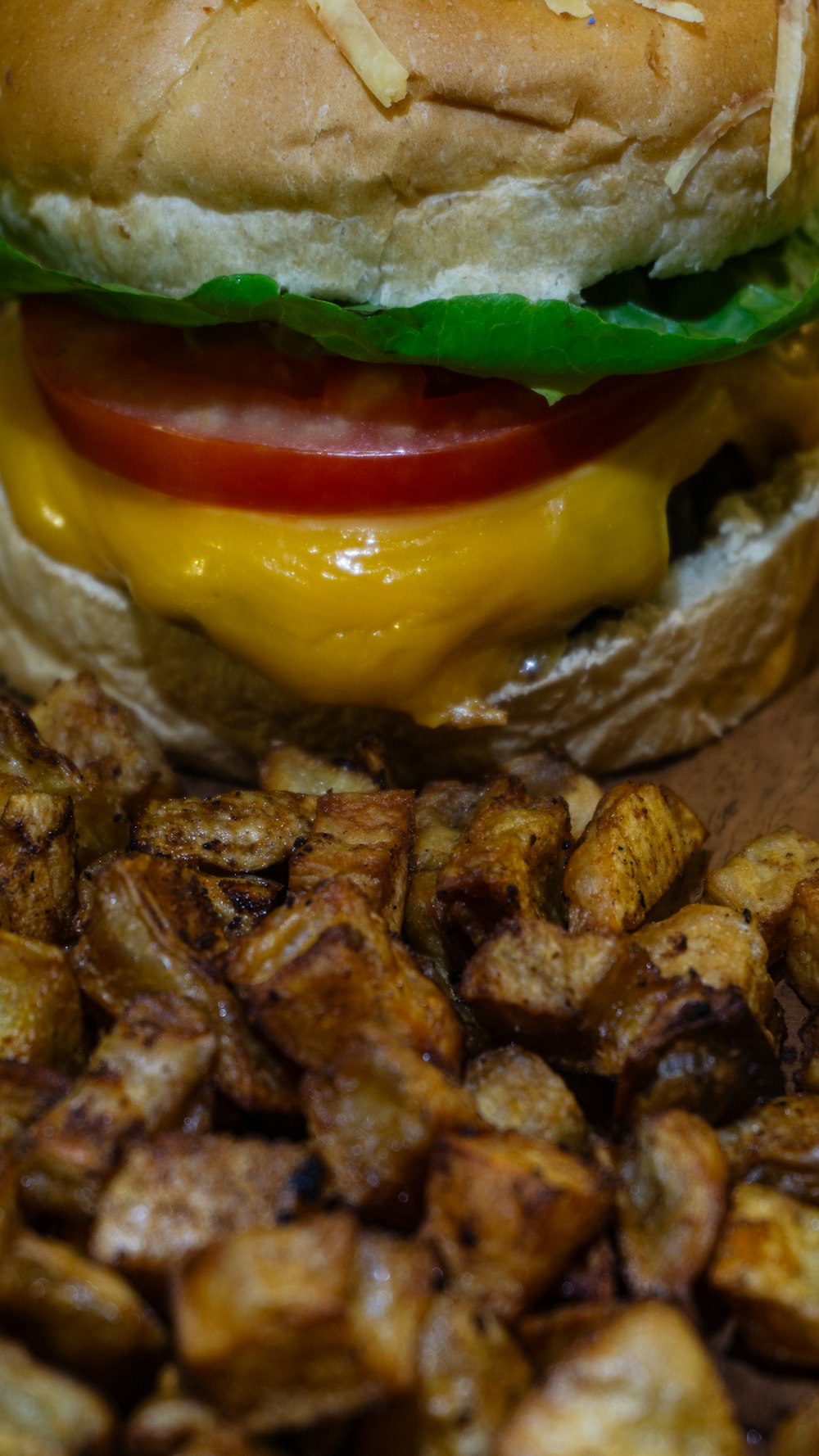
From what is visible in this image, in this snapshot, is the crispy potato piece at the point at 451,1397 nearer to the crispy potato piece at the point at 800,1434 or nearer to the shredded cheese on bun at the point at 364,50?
the crispy potato piece at the point at 800,1434

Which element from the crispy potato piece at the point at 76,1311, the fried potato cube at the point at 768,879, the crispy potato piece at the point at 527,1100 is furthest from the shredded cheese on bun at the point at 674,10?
the crispy potato piece at the point at 76,1311

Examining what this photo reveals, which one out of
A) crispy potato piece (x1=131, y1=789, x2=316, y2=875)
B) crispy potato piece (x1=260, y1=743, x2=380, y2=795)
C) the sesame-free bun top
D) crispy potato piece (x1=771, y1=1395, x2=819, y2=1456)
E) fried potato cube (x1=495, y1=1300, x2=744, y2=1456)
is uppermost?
the sesame-free bun top

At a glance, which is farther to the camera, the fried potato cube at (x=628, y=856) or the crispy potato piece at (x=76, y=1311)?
the fried potato cube at (x=628, y=856)

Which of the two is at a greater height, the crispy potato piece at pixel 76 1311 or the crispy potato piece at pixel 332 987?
the crispy potato piece at pixel 332 987

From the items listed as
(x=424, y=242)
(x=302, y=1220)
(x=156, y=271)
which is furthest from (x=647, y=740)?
(x=302, y=1220)

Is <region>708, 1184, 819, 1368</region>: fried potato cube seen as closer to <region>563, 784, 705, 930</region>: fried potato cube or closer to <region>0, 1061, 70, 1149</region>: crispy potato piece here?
<region>563, 784, 705, 930</region>: fried potato cube

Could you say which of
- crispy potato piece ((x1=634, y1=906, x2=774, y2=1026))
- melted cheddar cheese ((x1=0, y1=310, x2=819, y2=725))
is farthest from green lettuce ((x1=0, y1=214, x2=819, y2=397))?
crispy potato piece ((x1=634, y1=906, x2=774, y2=1026))
